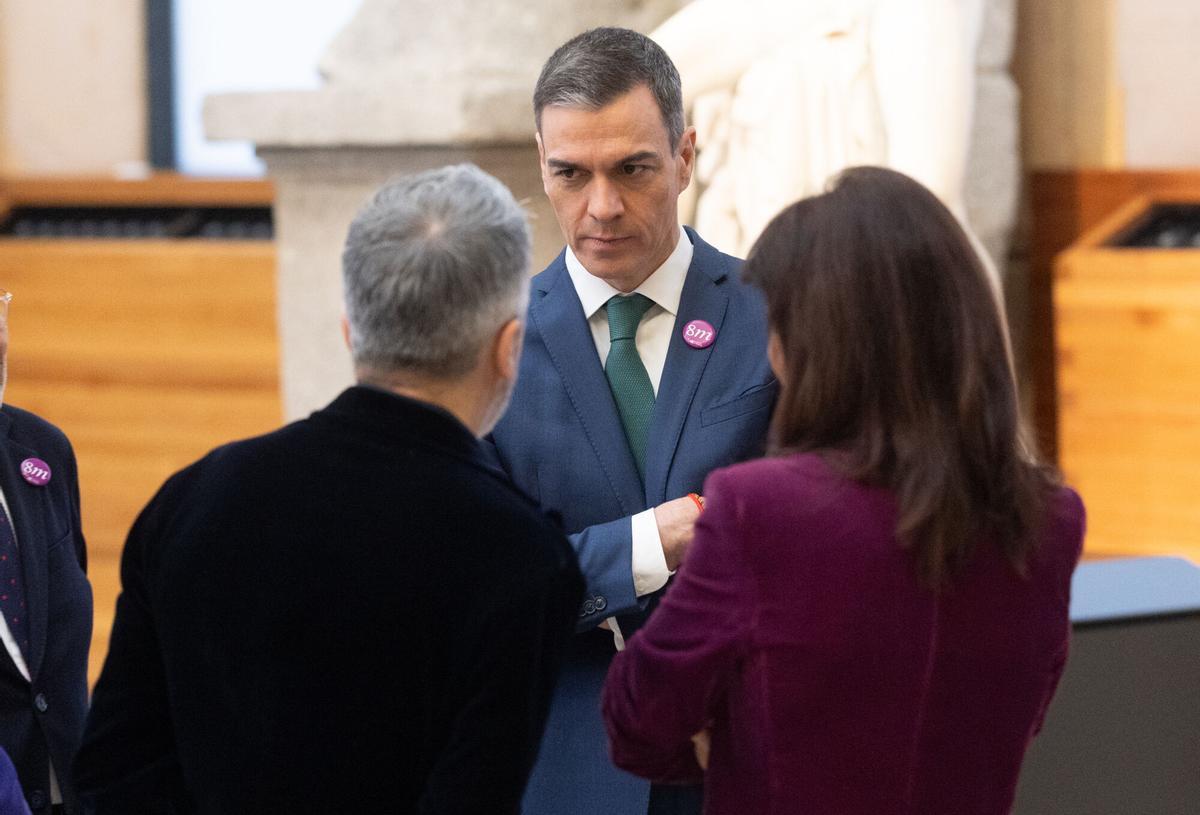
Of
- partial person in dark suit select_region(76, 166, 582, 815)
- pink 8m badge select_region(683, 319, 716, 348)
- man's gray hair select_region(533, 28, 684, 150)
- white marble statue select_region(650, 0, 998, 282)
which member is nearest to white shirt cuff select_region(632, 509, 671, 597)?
pink 8m badge select_region(683, 319, 716, 348)

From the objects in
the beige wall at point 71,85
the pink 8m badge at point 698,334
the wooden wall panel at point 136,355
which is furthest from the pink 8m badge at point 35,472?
the beige wall at point 71,85

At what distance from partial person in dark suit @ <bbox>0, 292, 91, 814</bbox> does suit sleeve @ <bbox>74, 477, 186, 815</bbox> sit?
1.34 feet

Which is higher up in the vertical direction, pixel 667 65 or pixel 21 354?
pixel 667 65

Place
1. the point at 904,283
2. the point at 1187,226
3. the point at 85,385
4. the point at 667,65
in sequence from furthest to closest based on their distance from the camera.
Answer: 1. the point at 85,385
2. the point at 1187,226
3. the point at 667,65
4. the point at 904,283

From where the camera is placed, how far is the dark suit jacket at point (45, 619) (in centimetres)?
176

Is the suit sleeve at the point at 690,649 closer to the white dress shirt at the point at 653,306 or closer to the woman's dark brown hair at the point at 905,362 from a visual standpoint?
the woman's dark brown hair at the point at 905,362

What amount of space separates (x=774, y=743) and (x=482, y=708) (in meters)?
0.26

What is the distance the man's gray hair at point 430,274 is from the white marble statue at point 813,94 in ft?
5.04

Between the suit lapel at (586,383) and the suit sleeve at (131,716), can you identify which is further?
the suit lapel at (586,383)

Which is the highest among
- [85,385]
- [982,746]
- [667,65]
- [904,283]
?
[667,65]

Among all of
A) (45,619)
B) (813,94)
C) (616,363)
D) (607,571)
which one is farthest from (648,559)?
(813,94)

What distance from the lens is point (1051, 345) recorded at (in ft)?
13.1

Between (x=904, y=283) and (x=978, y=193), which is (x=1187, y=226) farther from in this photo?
(x=904, y=283)

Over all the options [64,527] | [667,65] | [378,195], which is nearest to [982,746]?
[378,195]
